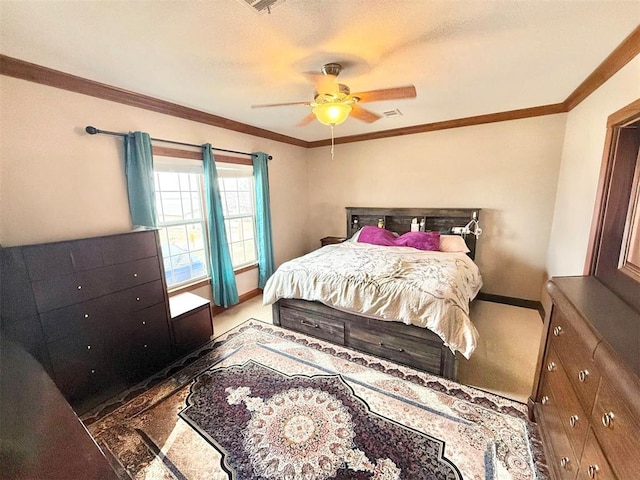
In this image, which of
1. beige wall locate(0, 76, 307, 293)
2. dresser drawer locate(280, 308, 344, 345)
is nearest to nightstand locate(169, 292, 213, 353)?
dresser drawer locate(280, 308, 344, 345)

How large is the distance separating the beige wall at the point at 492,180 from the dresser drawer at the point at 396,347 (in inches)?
84.0

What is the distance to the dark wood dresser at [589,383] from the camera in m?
0.84

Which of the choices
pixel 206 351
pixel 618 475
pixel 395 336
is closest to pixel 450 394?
pixel 395 336

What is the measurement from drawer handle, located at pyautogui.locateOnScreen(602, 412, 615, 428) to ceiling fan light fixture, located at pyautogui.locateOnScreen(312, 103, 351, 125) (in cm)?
217

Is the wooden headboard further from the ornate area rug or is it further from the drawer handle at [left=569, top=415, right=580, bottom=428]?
the drawer handle at [left=569, top=415, right=580, bottom=428]

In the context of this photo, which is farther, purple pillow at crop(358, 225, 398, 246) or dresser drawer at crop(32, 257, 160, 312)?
purple pillow at crop(358, 225, 398, 246)

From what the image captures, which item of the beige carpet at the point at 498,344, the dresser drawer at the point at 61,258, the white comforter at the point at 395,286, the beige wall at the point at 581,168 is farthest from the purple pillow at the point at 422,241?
the dresser drawer at the point at 61,258

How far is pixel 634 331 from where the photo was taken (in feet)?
3.32

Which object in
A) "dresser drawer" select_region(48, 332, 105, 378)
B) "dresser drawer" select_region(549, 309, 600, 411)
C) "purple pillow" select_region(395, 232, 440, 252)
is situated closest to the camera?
"dresser drawer" select_region(549, 309, 600, 411)

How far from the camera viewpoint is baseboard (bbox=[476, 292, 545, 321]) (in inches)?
134

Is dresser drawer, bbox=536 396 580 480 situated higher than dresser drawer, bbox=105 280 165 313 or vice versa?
dresser drawer, bbox=105 280 165 313

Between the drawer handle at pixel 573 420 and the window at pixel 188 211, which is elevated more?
the window at pixel 188 211

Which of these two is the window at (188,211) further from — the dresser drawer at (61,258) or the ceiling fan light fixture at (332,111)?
the ceiling fan light fixture at (332,111)

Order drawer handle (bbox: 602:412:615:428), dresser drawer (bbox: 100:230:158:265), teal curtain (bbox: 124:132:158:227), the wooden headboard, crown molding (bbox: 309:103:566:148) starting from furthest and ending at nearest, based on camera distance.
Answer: the wooden headboard, crown molding (bbox: 309:103:566:148), teal curtain (bbox: 124:132:158:227), dresser drawer (bbox: 100:230:158:265), drawer handle (bbox: 602:412:615:428)
